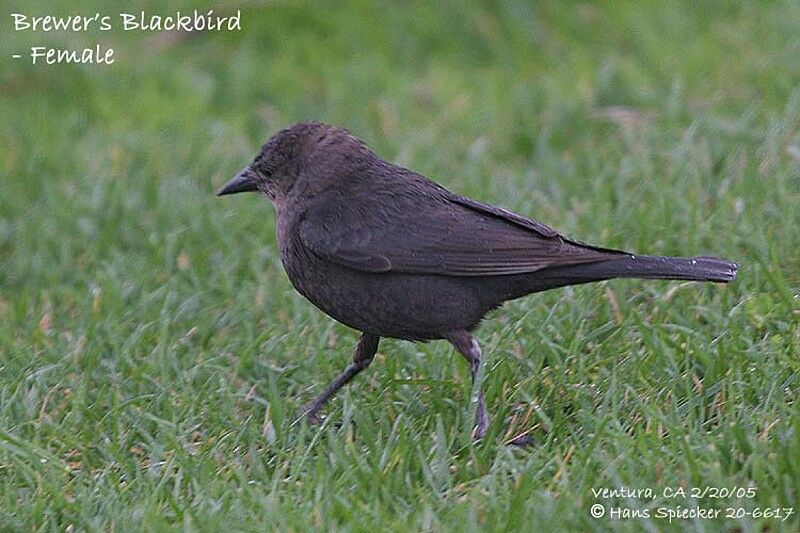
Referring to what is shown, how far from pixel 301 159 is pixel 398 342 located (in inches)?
33.7

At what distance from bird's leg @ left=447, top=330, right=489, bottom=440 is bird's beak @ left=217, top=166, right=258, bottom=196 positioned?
1225 millimetres

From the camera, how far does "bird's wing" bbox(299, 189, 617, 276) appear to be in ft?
14.5

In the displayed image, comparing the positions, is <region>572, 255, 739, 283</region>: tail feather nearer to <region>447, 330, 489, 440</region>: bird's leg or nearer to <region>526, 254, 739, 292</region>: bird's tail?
<region>526, 254, 739, 292</region>: bird's tail

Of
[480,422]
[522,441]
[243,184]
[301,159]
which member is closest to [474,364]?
[480,422]

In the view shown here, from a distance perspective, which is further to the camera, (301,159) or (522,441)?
(301,159)

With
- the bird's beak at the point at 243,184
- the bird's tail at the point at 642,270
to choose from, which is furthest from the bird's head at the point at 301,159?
the bird's tail at the point at 642,270

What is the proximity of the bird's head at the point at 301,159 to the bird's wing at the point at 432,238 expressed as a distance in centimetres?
22

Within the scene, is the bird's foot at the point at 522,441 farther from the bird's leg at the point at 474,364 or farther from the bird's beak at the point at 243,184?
the bird's beak at the point at 243,184

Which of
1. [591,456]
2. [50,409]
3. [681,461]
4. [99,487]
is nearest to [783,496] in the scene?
[681,461]

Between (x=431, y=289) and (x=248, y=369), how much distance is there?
95cm

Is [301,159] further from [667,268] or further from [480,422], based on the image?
[667,268]

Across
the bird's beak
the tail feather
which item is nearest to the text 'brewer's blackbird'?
the tail feather

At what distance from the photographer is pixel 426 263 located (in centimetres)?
448

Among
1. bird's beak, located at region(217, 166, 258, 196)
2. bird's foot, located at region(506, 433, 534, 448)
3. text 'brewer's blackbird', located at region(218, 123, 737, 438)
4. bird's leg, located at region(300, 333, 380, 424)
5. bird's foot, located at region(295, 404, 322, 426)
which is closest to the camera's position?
bird's foot, located at region(506, 433, 534, 448)
